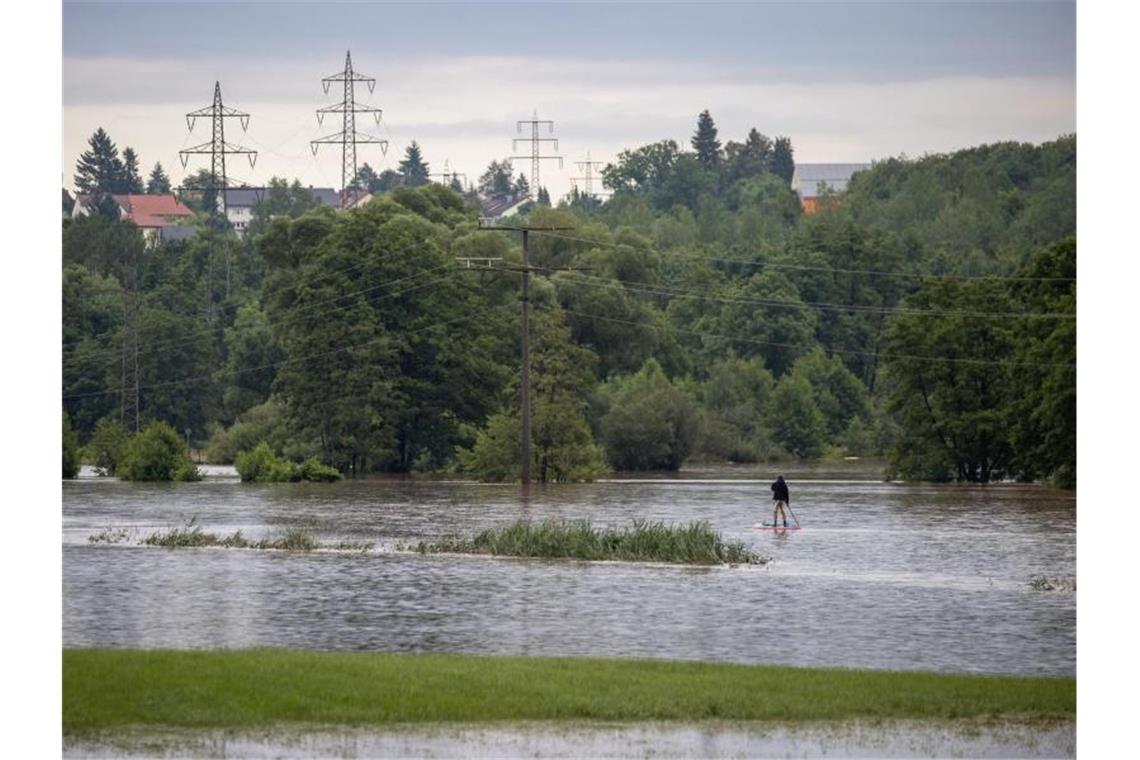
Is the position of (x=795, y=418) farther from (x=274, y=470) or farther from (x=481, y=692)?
(x=481, y=692)

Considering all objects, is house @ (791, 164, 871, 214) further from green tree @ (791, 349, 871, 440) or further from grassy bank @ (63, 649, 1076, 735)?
grassy bank @ (63, 649, 1076, 735)

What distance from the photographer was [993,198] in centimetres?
11131

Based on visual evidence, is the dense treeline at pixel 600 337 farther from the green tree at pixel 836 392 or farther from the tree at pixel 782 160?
the tree at pixel 782 160

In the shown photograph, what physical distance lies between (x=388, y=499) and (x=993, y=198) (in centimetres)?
6614

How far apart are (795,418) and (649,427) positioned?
1218cm

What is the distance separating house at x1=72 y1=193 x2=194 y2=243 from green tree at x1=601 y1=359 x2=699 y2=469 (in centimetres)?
4346

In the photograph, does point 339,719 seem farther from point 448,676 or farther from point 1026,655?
point 1026,655

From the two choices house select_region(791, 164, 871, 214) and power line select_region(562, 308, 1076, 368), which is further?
house select_region(791, 164, 871, 214)

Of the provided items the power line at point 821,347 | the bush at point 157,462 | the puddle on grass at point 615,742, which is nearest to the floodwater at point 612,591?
the puddle on grass at point 615,742

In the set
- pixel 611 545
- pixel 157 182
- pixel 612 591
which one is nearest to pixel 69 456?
pixel 611 545

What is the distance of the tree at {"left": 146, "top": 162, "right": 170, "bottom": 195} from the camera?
14750 centimetres

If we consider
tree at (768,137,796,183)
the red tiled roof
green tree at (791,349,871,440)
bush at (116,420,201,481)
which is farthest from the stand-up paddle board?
tree at (768,137,796,183)

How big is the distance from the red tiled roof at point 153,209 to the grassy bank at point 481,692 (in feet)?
322
